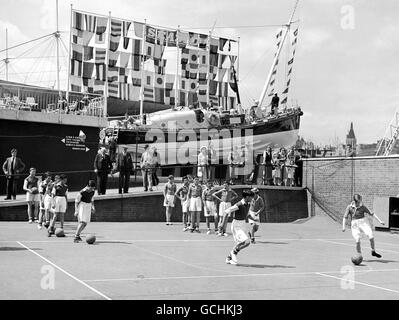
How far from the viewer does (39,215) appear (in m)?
18.8

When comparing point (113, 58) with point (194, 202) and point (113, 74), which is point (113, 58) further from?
point (194, 202)

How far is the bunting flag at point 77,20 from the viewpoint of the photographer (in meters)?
30.5

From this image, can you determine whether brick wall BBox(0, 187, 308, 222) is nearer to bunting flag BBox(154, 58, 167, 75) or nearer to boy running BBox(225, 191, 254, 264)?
boy running BBox(225, 191, 254, 264)

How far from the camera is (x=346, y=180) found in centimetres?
2723

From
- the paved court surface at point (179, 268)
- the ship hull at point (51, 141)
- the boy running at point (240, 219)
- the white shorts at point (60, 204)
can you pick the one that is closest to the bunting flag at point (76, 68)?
the ship hull at point (51, 141)

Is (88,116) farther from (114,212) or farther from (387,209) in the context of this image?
(387,209)

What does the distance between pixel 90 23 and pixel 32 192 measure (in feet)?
48.9

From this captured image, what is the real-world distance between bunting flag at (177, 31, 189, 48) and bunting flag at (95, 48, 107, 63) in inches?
213

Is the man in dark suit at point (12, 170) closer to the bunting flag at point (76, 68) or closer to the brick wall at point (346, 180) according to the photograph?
the bunting flag at point (76, 68)

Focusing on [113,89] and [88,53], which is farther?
[113,89]

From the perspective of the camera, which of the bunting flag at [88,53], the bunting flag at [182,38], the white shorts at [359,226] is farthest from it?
the bunting flag at [182,38]

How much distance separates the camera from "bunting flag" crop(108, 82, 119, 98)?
105ft

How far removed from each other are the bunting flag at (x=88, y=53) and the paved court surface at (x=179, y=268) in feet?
49.3

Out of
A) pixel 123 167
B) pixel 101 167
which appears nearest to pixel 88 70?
pixel 123 167
